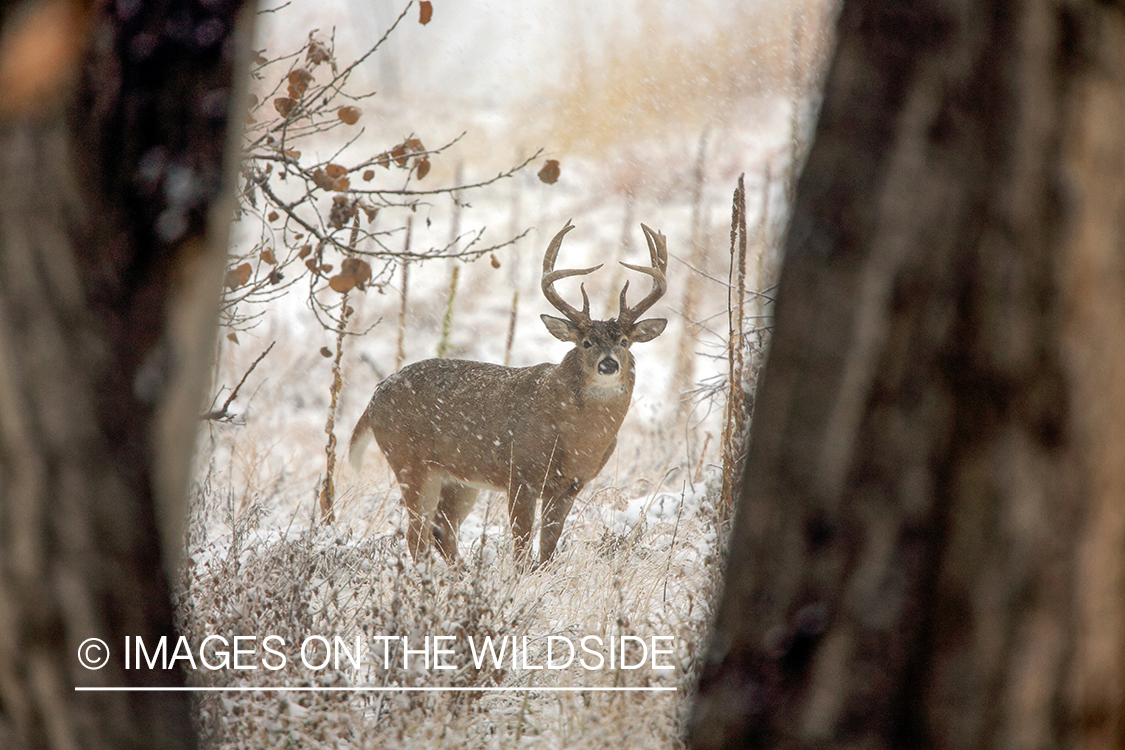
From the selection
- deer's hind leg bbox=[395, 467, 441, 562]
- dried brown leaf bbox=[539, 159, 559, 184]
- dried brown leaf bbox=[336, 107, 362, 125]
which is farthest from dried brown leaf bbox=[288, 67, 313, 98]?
deer's hind leg bbox=[395, 467, 441, 562]

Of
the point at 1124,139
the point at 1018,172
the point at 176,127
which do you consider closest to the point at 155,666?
the point at 176,127

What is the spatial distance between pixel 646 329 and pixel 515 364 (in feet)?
26.5

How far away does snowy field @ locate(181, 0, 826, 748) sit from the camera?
10.9 ft

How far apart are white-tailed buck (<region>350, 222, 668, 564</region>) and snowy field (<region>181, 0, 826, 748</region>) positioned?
11.9 inches

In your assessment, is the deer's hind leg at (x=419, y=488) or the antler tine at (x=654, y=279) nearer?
the antler tine at (x=654, y=279)

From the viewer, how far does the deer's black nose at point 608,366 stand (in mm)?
5402

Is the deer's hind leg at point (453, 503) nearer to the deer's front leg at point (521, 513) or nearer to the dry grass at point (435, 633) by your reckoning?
the deer's front leg at point (521, 513)

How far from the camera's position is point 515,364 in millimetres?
13586

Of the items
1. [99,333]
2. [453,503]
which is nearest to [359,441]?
[453,503]

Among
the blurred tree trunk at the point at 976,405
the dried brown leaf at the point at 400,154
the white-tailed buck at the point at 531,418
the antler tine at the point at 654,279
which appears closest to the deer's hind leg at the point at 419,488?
the white-tailed buck at the point at 531,418

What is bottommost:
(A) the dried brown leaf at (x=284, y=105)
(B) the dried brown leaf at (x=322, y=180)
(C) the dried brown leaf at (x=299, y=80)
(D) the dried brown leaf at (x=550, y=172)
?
(B) the dried brown leaf at (x=322, y=180)

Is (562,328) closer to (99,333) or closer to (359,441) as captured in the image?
(359,441)

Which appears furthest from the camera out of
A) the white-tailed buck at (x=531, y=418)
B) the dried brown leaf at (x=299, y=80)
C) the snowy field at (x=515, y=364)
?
the white-tailed buck at (x=531, y=418)

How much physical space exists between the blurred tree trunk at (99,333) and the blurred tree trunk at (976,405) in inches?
40.0
